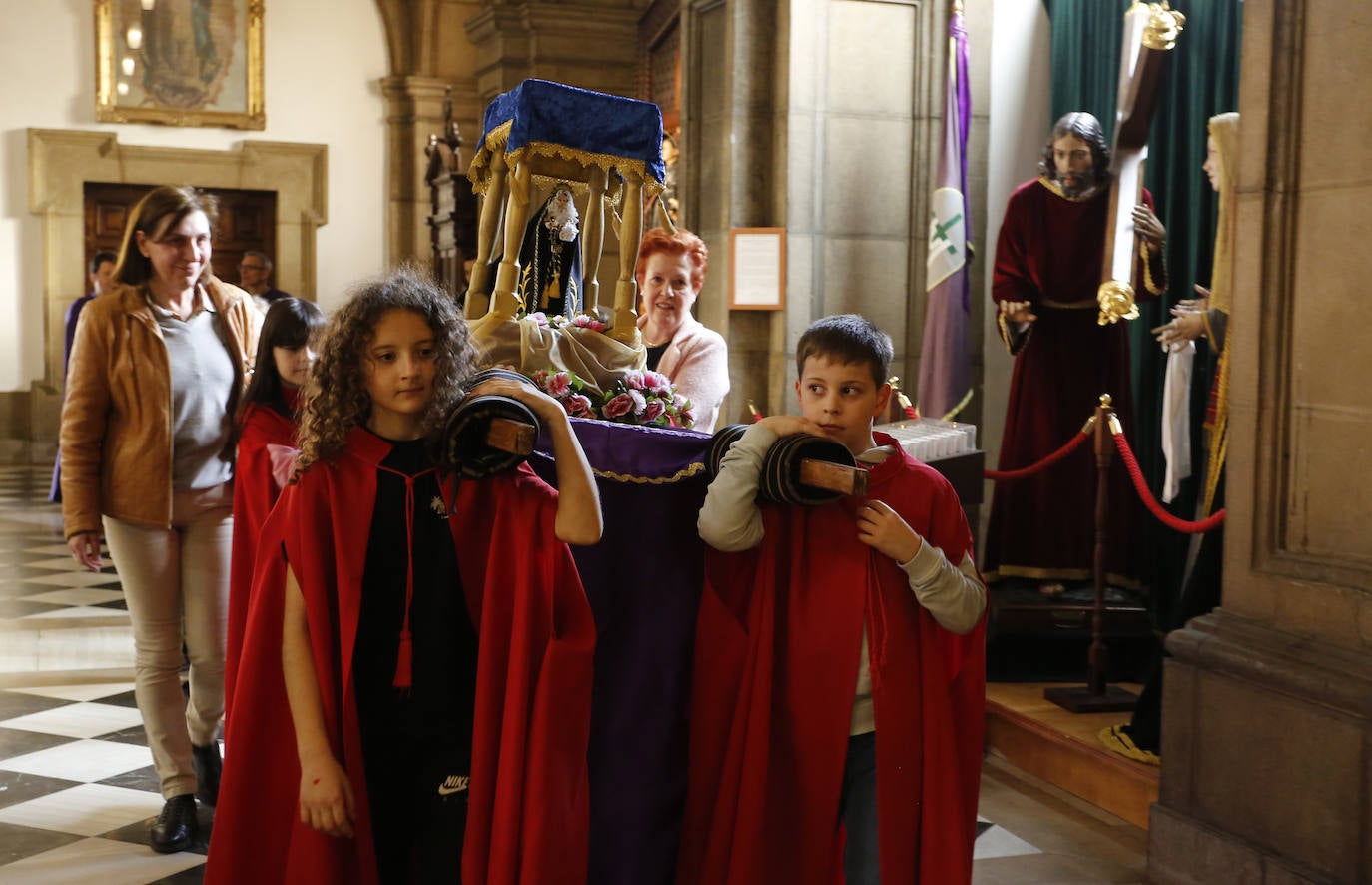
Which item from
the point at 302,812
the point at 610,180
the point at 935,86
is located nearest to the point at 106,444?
the point at 610,180

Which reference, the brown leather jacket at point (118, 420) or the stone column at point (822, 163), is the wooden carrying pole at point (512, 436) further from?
Answer: the stone column at point (822, 163)

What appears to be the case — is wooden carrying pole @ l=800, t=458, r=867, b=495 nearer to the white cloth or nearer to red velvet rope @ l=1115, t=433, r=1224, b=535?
red velvet rope @ l=1115, t=433, r=1224, b=535

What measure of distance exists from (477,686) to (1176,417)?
3.41m

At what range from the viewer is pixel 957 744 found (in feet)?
8.89

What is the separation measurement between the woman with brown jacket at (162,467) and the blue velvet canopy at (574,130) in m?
1.02

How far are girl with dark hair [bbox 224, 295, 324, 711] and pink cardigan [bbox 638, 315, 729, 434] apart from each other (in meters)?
1.07

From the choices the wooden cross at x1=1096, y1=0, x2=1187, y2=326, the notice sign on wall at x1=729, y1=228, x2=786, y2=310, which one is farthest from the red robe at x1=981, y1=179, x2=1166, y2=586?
the notice sign on wall at x1=729, y1=228, x2=786, y2=310

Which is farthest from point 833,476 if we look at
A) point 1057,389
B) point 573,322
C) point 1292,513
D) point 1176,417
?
point 1057,389

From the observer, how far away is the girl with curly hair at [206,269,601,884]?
238 centimetres

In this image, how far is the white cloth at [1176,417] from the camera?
5070 mm

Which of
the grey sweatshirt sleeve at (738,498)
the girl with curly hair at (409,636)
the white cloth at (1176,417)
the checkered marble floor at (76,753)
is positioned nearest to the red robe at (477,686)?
the girl with curly hair at (409,636)

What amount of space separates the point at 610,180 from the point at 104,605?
491 cm

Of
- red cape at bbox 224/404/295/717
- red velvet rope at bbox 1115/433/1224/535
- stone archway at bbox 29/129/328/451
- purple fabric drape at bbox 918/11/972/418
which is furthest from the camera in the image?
stone archway at bbox 29/129/328/451

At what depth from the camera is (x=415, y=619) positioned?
2.46 m
